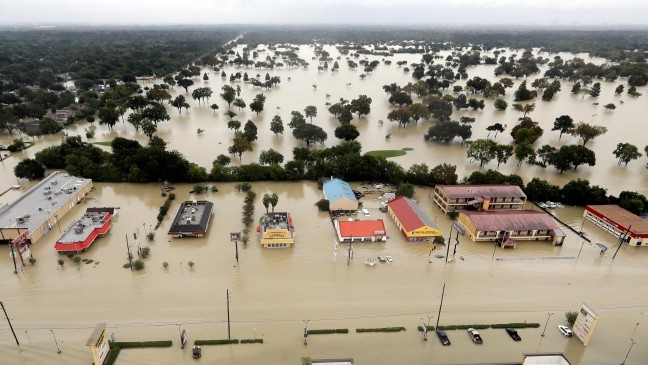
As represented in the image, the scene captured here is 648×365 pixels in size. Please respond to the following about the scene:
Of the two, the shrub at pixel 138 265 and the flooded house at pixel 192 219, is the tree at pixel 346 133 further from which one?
the shrub at pixel 138 265

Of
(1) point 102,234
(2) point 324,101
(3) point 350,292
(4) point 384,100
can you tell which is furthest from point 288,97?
(3) point 350,292

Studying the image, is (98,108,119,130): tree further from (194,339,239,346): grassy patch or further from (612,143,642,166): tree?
(612,143,642,166): tree

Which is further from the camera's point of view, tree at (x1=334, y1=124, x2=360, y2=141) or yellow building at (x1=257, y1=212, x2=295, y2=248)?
tree at (x1=334, y1=124, x2=360, y2=141)

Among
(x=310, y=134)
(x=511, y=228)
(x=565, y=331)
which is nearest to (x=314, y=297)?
(x=565, y=331)

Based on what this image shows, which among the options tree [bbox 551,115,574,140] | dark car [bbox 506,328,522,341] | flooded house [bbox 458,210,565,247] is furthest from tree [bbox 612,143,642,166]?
dark car [bbox 506,328,522,341]

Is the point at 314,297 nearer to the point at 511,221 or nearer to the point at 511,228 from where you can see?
the point at 511,228
